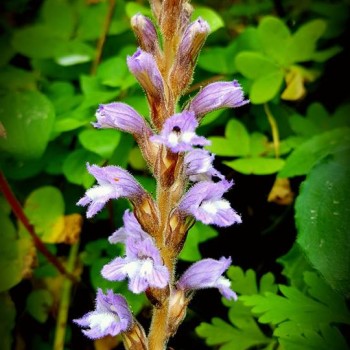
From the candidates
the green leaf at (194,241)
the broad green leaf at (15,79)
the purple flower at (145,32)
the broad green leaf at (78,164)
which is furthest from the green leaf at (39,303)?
the purple flower at (145,32)

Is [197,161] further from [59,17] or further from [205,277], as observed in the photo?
[59,17]

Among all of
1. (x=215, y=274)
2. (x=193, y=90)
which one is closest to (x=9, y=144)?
(x=193, y=90)

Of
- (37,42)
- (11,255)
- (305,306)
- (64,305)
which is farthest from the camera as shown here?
(37,42)

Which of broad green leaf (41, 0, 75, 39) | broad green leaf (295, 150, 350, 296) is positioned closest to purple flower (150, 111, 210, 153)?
broad green leaf (295, 150, 350, 296)

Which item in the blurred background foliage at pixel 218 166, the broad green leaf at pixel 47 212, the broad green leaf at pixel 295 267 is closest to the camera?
the blurred background foliage at pixel 218 166

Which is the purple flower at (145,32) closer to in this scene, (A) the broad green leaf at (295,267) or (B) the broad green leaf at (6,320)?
(A) the broad green leaf at (295,267)

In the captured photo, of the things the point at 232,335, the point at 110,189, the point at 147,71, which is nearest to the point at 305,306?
the point at 232,335

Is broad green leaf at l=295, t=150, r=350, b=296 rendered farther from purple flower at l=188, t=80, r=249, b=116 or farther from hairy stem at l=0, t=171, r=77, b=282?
hairy stem at l=0, t=171, r=77, b=282
